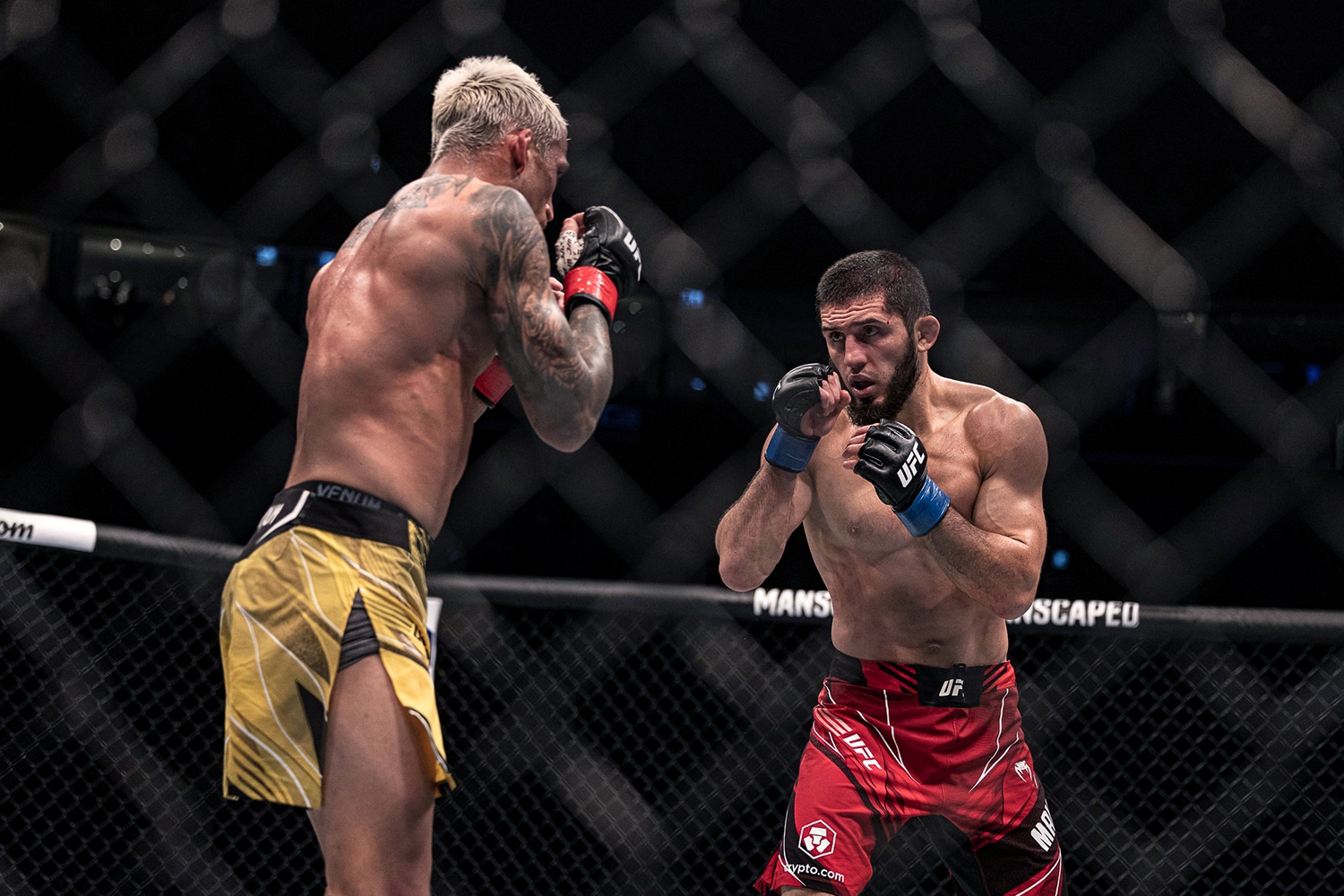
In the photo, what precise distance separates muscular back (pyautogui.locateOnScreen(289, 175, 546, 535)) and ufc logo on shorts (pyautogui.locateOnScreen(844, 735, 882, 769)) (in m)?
0.87

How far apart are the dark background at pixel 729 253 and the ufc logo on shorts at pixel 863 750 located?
2.20 m

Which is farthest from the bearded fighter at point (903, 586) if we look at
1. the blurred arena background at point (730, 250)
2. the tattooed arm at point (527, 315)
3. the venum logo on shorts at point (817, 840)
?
the blurred arena background at point (730, 250)

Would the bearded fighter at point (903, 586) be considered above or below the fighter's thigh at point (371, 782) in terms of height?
below

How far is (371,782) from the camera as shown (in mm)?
1265

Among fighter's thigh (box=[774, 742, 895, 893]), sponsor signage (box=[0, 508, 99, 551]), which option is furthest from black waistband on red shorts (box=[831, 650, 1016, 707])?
sponsor signage (box=[0, 508, 99, 551])

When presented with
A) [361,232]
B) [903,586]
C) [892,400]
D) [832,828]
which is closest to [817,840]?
[832,828]

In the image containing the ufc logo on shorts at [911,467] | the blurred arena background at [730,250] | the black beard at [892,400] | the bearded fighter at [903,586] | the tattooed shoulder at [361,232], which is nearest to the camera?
the tattooed shoulder at [361,232]

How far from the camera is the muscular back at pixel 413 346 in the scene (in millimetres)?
1373

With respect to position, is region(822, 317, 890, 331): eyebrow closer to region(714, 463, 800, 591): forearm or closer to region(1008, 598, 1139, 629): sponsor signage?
region(714, 463, 800, 591): forearm

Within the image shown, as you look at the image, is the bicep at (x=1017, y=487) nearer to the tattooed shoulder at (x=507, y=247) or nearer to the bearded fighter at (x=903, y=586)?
the bearded fighter at (x=903, y=586)

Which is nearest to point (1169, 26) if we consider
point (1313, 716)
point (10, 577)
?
point (1313, 716)

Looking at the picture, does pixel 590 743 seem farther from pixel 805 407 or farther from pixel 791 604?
pixel 805 407

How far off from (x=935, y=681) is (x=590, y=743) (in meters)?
1.29

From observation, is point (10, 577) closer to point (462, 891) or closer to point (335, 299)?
point (462, 891)
